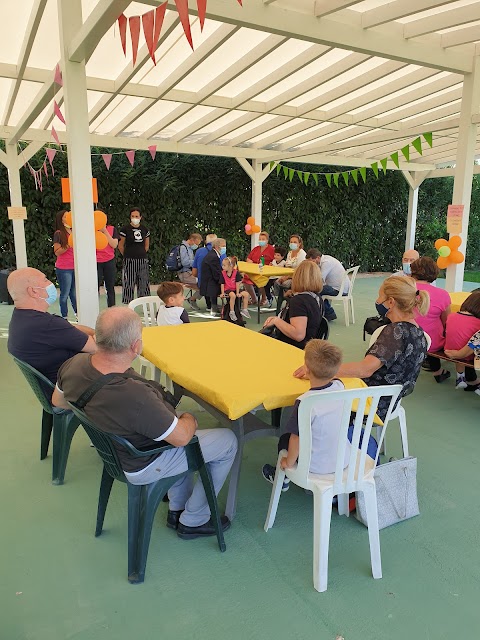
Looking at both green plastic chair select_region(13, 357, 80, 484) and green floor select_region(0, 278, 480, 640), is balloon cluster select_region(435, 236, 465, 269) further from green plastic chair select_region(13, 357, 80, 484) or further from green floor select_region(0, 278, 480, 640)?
green plastic chair select_region(13, 357, 80, 484)

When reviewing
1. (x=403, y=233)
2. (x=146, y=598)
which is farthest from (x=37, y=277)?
(x=403, y=233)

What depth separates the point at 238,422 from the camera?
2.37m

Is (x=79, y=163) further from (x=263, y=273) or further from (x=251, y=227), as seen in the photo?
(x=251, y=227)

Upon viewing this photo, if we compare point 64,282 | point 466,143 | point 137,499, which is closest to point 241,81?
point 466,143

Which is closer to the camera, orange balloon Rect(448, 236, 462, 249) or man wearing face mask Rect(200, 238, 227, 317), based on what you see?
orange balloon Rect(448, 236, 462, 249)

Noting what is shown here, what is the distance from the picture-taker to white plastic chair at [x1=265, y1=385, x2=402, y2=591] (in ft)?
6.39

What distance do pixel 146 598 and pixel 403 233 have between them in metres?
13.4

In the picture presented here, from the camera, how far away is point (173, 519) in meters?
2.38

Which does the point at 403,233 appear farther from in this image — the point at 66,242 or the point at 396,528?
the point at 396,528

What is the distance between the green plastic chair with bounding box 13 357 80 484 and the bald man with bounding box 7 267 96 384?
0.25ft

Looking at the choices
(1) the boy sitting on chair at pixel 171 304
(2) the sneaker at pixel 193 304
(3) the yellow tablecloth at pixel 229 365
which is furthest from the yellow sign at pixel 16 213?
(3) the yellow tablecloth at pixel 229 365

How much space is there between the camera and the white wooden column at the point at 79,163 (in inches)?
148

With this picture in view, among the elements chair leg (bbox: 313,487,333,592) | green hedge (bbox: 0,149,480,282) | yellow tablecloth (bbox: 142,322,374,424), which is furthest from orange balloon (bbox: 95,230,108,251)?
green hedge (bbox: 0,149,480,282)

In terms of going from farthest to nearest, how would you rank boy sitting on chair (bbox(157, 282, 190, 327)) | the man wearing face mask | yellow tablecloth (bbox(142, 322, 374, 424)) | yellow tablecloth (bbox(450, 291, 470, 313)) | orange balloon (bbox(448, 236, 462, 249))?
the man wearing face mask < orange balloon (bbox(448, 236, 462, 249)) < yellow tablecloth (bbox(450, 291, 470, 313)) < boy sitting on chair (bbox(157, 282, 190, 327)) < yellow tablecloth (bbox(142, 322, 374, 424))
